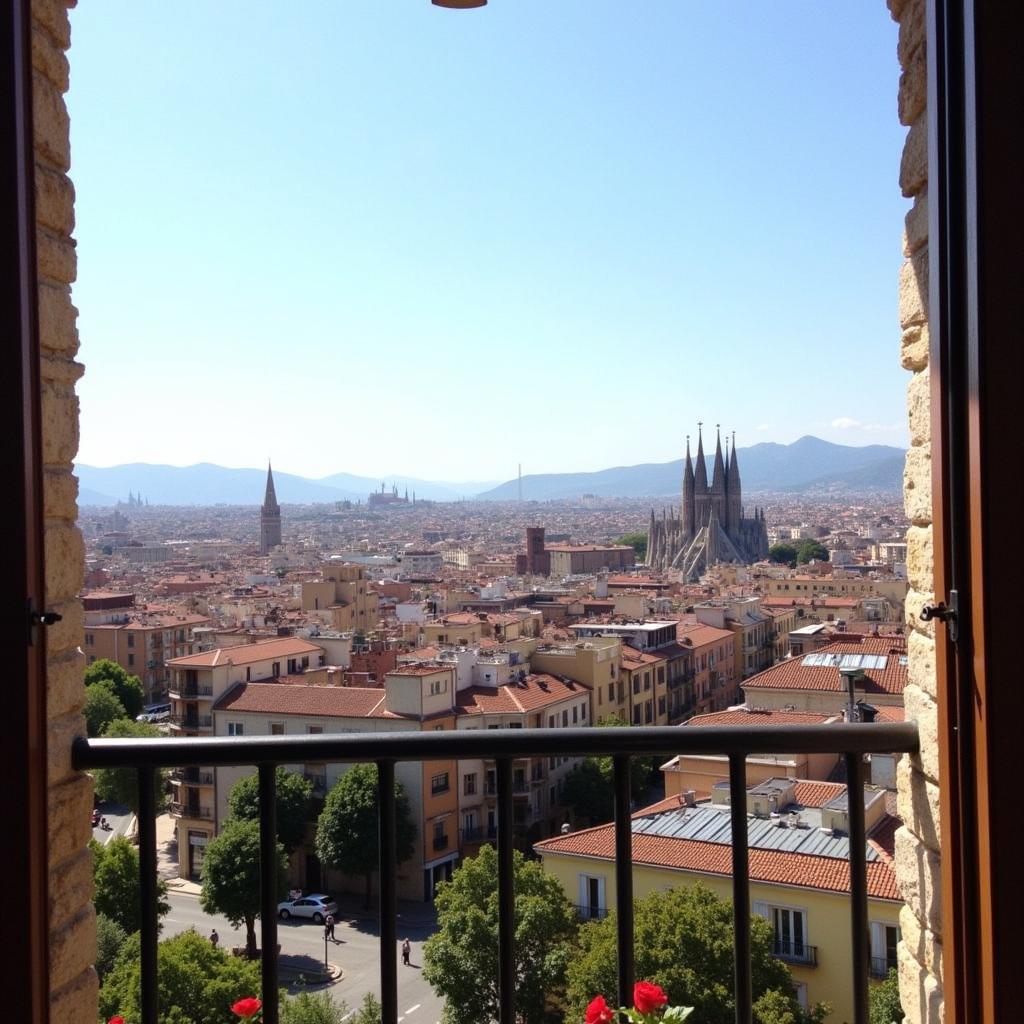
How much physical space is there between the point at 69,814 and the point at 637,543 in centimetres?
7607

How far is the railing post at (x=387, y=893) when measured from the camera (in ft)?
4.34

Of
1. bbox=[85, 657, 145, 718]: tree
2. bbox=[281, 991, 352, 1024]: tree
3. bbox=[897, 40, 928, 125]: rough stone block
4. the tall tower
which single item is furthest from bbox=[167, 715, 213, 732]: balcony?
the tall tower

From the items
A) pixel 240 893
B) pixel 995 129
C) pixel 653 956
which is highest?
pixel 995 129

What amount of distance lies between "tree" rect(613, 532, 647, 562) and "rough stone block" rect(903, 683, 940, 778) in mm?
72904

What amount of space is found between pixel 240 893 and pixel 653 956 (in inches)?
224

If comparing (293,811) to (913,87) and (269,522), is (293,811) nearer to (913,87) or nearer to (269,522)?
(913,87)

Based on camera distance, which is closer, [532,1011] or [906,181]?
[906,181]

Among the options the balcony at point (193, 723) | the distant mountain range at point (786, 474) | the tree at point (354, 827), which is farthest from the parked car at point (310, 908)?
the distant mountain range at point (786, 474)

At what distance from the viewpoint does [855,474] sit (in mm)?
136250

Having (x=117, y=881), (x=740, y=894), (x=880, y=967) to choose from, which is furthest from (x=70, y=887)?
(x=117, y=881)

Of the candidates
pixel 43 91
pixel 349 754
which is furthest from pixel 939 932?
pixel 43 91

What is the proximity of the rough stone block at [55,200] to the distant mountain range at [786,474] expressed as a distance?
11670 cm

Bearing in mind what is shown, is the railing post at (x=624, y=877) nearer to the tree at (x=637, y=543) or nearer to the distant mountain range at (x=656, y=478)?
the tree at (x=637, y=543)

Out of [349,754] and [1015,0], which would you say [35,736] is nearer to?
[349,754]
